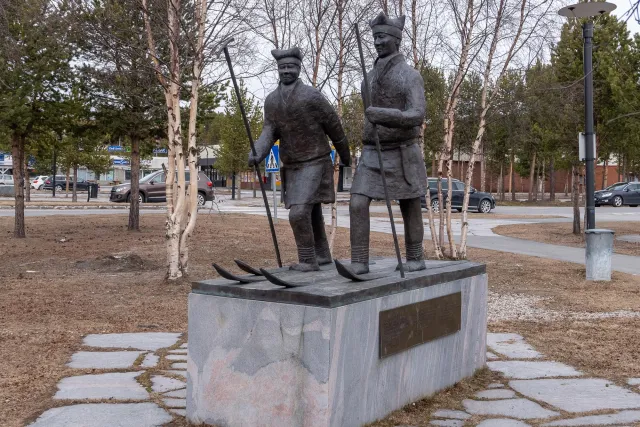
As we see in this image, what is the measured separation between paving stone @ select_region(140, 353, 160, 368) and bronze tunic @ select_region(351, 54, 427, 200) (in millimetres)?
2104

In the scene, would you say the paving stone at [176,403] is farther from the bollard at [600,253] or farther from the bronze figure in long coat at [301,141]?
the bollard at [600,253]

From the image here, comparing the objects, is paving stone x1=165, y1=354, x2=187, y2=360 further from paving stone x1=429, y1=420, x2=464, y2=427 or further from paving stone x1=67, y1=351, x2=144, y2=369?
paving stone x1=429, y1=420, x2=464, y2=427

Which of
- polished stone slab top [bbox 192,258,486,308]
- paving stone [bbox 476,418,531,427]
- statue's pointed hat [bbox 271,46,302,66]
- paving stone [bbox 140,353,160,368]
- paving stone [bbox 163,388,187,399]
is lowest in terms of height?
paving stone [bbox 476,418,531,427]

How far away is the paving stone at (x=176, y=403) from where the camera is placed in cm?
464

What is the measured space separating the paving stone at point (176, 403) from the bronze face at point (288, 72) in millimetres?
2262

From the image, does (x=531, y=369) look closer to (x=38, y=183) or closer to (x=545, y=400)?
(x=545, y=400)

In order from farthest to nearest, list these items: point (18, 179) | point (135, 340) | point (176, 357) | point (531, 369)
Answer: point (18, 179) < point (135, 340) < point (176, 357) < point (531, 369)

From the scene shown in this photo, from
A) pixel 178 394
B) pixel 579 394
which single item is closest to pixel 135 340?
pixel 178 394

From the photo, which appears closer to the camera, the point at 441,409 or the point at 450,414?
the point at 450,414

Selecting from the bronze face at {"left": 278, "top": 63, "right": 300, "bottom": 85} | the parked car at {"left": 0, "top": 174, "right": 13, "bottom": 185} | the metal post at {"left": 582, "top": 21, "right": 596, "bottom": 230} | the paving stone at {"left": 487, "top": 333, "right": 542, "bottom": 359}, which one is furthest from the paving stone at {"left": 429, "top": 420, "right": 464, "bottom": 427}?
the parked car at {"left": 0, "top": 174, "right": 13, "bottom": 185}

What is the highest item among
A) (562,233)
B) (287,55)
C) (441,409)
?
(287,55)

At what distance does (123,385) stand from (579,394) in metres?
3.16

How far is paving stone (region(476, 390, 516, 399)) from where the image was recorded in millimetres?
4973

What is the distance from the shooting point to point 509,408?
15.4ft
